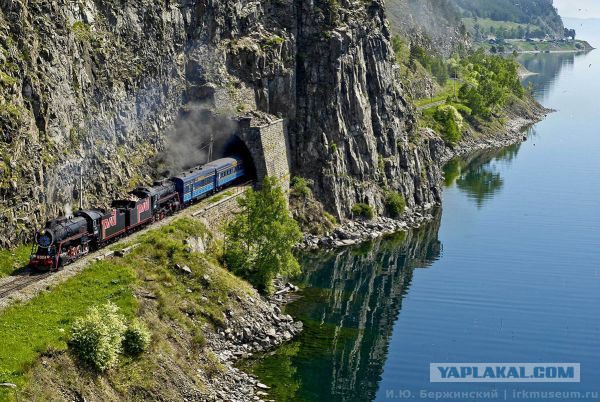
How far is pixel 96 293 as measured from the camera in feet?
197

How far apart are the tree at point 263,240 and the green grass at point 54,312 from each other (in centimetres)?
1450

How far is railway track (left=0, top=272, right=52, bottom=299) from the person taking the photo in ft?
190

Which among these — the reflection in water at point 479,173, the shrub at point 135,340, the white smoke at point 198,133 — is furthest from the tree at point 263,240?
the reflection in water at point 479,173

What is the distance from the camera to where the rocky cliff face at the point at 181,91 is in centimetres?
6975

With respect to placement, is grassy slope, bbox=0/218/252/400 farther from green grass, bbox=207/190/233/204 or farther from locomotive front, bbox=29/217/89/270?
green grass, bbox=207/190/233/204

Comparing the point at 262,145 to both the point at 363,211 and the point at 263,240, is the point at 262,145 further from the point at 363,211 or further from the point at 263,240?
the point at 263,240

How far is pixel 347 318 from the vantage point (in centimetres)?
7769

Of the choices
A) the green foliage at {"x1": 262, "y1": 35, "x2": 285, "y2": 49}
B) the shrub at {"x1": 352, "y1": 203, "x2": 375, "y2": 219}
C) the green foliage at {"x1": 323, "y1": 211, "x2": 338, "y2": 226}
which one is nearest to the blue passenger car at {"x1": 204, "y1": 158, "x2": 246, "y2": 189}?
the green foliage at {"x1": 323, "y1": 211, "x2": 338, "y2": 226}

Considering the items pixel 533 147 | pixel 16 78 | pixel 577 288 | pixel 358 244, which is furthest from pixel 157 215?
pixel 533 147

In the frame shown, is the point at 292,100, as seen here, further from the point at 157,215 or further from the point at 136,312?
the point at 136,312

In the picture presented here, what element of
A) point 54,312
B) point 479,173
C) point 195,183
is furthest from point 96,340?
point 479,173

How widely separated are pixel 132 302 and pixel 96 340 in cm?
853

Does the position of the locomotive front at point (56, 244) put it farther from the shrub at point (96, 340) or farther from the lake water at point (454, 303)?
the lake water at point (454, 303)

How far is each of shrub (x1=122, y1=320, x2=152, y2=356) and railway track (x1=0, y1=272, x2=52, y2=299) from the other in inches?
374
